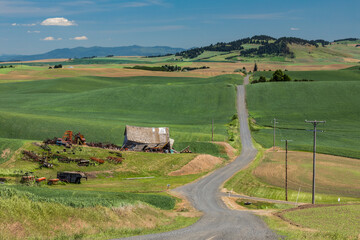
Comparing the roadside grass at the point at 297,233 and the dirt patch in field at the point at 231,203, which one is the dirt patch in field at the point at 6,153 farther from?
the roadside grass at the point at 297,233

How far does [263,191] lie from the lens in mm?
56406

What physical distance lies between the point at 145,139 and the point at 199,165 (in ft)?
49.2

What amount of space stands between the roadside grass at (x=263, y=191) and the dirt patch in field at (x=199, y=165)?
6.94m

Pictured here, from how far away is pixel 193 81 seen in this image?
196375mm

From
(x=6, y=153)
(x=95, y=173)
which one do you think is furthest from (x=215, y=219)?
(x=6, y=153)

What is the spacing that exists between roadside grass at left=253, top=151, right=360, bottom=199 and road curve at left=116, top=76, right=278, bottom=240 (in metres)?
6.59

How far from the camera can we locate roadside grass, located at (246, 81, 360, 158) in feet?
298

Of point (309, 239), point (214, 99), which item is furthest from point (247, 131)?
point (309, 239)

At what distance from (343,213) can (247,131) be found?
69277 millimetres

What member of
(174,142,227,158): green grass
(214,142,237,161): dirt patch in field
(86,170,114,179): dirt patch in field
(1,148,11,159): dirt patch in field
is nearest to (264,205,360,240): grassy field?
(86,170,114,179): dirt patch in field

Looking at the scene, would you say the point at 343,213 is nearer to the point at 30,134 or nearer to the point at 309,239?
the point at 309,239

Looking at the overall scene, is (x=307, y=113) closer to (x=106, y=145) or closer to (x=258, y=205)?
(x=106, y=145)

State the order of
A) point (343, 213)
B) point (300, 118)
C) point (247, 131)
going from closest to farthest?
point (343, 213) → point (247, 131) → point (300, 118)

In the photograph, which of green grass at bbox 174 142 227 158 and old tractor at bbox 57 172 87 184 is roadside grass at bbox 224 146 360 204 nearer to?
green grass at bbox 174 142 227 158
